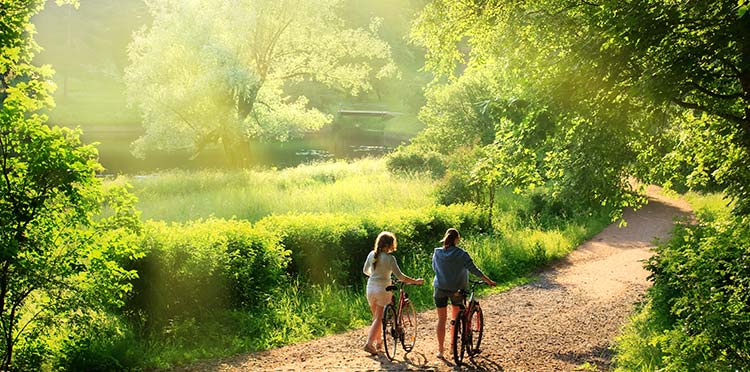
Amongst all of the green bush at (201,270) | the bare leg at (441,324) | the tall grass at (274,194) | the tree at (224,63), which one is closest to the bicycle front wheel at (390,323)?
the bare leg at (441,324)

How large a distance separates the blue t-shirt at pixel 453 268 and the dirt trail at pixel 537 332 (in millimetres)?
1072

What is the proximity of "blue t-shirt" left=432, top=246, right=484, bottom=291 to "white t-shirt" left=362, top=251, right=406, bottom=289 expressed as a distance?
520 millimetres

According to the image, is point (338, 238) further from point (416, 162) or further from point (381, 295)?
point (416, 162)

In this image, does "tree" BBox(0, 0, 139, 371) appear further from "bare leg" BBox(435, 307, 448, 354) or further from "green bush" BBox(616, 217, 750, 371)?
"green bush" BBox(616, 217, 750, 371)

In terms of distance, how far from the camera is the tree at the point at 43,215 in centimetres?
604

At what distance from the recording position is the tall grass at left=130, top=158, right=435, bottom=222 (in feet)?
65.8

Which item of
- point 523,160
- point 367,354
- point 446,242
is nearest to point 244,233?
point 367,354

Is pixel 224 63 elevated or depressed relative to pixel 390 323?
elevated

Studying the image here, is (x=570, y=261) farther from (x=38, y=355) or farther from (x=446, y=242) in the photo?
(x=38, y=355)

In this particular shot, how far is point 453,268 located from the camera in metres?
8.22

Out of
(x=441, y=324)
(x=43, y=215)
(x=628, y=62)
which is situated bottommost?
(x=441, y=324)

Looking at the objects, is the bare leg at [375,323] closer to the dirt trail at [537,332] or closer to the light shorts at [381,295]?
the light shorts at [381,295]

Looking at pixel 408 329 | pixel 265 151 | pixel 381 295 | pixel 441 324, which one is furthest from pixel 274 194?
pixel 265 151

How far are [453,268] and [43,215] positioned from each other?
15.5ft
